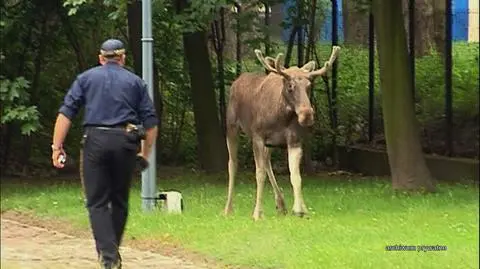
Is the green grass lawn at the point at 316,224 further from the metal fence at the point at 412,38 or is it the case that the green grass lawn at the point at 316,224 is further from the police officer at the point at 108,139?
the metal fence at the point at 412,38

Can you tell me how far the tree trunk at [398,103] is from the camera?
15453 mm

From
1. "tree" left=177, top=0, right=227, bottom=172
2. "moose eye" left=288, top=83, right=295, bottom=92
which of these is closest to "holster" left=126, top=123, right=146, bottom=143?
"moose eye" left=288, top=83, right=295, bottom=92

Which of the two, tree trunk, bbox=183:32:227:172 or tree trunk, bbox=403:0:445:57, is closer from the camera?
tree trunk, bbox=403:0:445:57

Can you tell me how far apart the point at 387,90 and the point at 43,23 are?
20.9 ft

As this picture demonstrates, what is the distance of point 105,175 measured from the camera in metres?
9.40

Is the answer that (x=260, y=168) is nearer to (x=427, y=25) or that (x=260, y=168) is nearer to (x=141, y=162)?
(x=141, y=162)

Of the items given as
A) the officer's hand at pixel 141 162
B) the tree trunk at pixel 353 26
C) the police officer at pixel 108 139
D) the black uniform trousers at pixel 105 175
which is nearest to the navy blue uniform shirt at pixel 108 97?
the police officer at pixel 108 139

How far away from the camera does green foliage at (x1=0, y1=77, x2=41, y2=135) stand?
16141 mm

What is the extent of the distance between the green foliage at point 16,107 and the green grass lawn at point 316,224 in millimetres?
1038

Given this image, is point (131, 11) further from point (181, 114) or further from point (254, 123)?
point (254, 123)

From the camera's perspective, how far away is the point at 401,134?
1556 cm

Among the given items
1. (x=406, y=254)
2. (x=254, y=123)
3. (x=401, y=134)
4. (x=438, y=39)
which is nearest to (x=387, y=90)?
(x=401, y=134)

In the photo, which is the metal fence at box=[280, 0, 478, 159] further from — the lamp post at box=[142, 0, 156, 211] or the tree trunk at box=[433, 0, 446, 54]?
the lamp post at box=[142, 0, 156, 211]

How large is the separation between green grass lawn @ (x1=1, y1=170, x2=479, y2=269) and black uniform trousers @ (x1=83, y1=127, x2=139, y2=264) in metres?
1.44
